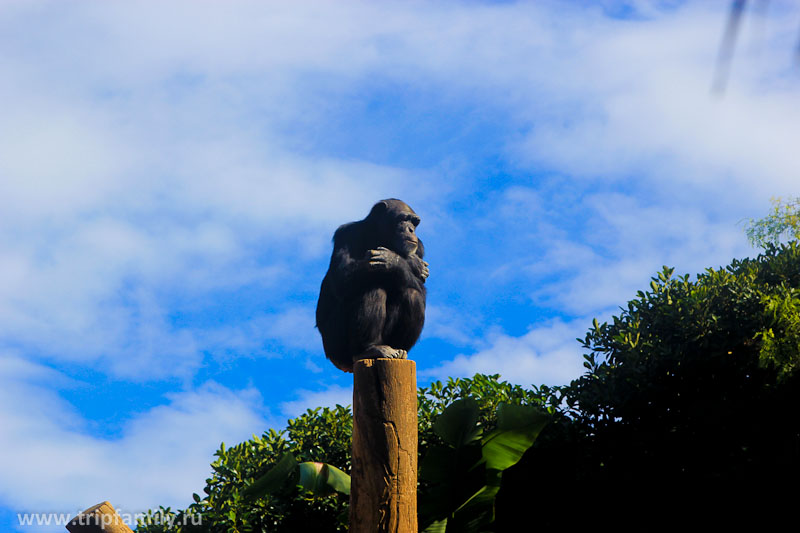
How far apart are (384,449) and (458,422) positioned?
43.3 inches

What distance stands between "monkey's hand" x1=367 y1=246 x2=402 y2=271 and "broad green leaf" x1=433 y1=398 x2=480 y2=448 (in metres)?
1.42

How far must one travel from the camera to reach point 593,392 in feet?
23.2

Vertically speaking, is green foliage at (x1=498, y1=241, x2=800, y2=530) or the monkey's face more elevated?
the monkey's face

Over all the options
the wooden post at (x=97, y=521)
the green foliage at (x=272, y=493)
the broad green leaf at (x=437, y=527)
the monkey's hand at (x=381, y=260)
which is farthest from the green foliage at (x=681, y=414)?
the wooden post at (x=97, y=521)

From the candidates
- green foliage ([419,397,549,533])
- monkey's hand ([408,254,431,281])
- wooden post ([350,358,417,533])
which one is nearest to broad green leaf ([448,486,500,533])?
green foliage ([419,397,549,533])

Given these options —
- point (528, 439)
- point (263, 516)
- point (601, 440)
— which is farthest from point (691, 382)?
point (263, 516)

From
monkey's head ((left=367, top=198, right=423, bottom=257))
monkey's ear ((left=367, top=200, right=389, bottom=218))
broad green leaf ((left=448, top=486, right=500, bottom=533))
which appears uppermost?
monkey's ear ((left=367, top=200, right=389, bottom=218))

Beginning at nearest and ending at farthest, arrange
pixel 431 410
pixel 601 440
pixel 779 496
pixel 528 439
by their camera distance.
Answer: pixel 528 439, pixel 779 496, pixel 601 440, pixel 431 410

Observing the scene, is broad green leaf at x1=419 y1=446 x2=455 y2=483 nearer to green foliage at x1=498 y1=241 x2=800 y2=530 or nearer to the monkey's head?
green foliage at x1=498 y1=241 x2=800 y2=530

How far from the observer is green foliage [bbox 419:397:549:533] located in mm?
5797

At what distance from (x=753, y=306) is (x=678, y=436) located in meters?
1.52

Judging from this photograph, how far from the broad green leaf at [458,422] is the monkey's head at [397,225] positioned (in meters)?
1.63

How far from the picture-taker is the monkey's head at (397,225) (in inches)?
270

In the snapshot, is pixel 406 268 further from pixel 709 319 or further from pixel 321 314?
pixel 709 319
